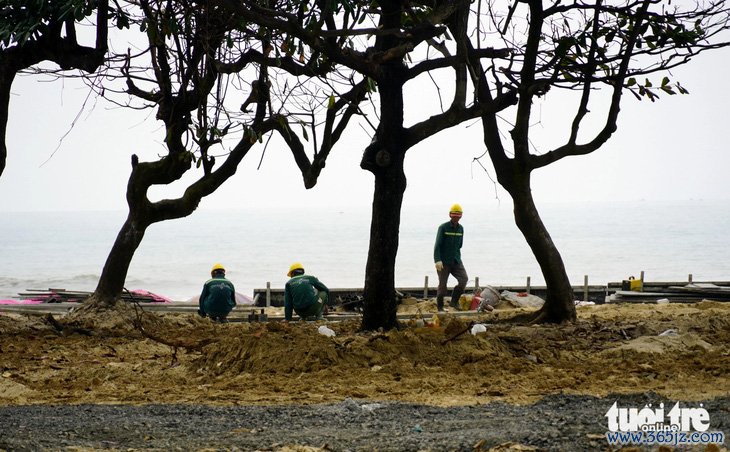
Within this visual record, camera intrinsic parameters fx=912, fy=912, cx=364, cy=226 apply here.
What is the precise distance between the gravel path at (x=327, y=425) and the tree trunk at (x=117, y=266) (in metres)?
5.74

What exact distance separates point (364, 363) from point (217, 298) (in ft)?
17.7

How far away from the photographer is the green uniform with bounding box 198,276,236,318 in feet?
49.3

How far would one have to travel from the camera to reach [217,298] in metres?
15.0

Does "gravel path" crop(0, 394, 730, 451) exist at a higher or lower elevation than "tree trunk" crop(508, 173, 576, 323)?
lower

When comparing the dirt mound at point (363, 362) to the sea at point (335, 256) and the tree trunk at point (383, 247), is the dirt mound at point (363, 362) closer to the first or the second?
the tree trunk at point (383, 247)

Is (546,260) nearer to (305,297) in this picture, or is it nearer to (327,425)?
(305,297)

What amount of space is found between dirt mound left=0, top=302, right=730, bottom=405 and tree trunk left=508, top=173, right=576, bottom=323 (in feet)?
1.40

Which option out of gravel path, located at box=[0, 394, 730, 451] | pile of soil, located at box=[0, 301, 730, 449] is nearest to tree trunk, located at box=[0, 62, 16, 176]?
pile of soil, located at box=[0, 301, 730, 449]

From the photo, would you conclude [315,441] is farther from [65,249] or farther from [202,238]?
[202,238]

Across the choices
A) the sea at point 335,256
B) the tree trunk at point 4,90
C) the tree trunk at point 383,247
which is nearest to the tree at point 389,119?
the tree trunk at point 383,247

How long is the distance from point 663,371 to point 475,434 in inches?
165

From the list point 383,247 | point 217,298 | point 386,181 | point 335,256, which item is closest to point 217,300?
point 217,298

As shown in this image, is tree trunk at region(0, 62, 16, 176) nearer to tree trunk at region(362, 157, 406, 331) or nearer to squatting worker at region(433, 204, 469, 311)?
tree trunk at region(362, 157, 406, 331)

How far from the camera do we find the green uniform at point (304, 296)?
47.1 ft
